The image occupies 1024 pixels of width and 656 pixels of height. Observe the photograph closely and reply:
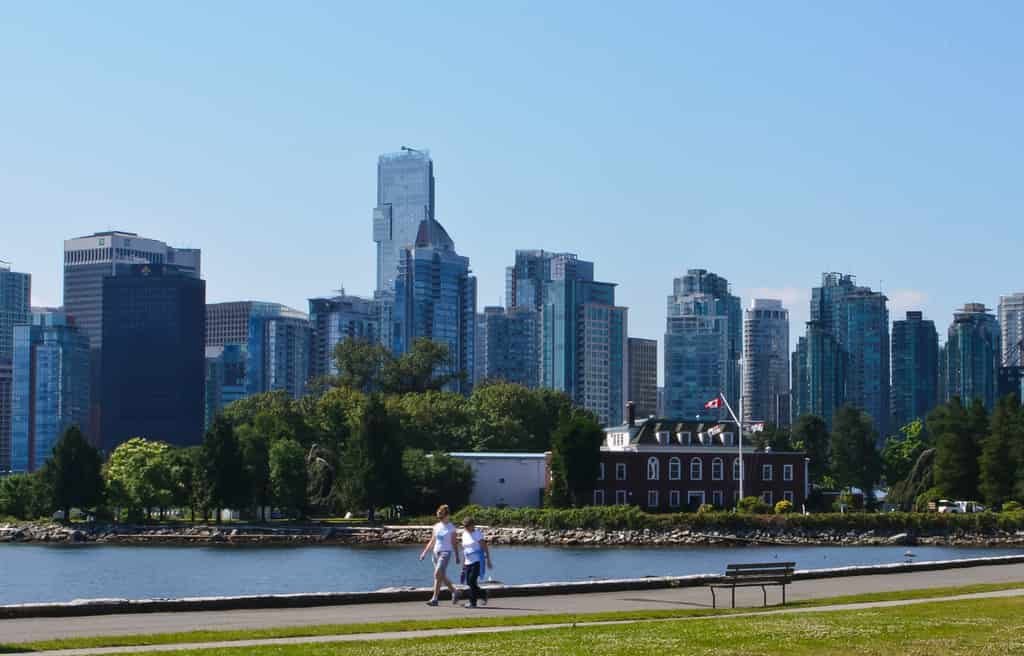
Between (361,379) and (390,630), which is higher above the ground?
(361,379)

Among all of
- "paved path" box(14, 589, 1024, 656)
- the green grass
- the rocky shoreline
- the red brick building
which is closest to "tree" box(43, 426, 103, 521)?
the rocky shoreline

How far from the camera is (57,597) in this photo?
5866 centimetres

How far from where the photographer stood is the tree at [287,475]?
389 ft

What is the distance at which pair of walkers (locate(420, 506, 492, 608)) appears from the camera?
30328 millimetres

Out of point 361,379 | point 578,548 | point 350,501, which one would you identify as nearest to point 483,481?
point 350,501

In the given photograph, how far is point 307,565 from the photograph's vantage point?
78.6 meters

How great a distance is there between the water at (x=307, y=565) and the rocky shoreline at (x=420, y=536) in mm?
3369

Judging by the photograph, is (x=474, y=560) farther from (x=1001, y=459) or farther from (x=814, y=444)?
(x=814, y=444)

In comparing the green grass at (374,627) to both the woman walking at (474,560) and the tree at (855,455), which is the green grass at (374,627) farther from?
the tree at (855,455)

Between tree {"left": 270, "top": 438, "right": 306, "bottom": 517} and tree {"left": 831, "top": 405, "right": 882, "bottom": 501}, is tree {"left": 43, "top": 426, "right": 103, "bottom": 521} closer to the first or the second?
tree {"left": 270, "top": 438, "right": 306, "bottom": 517}

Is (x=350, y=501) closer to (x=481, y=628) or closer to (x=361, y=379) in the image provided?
(x=361, y=379)

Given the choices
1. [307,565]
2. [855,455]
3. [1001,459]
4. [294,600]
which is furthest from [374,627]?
[855,455]

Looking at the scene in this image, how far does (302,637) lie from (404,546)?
254 feet

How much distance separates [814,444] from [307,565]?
94.3 meters
